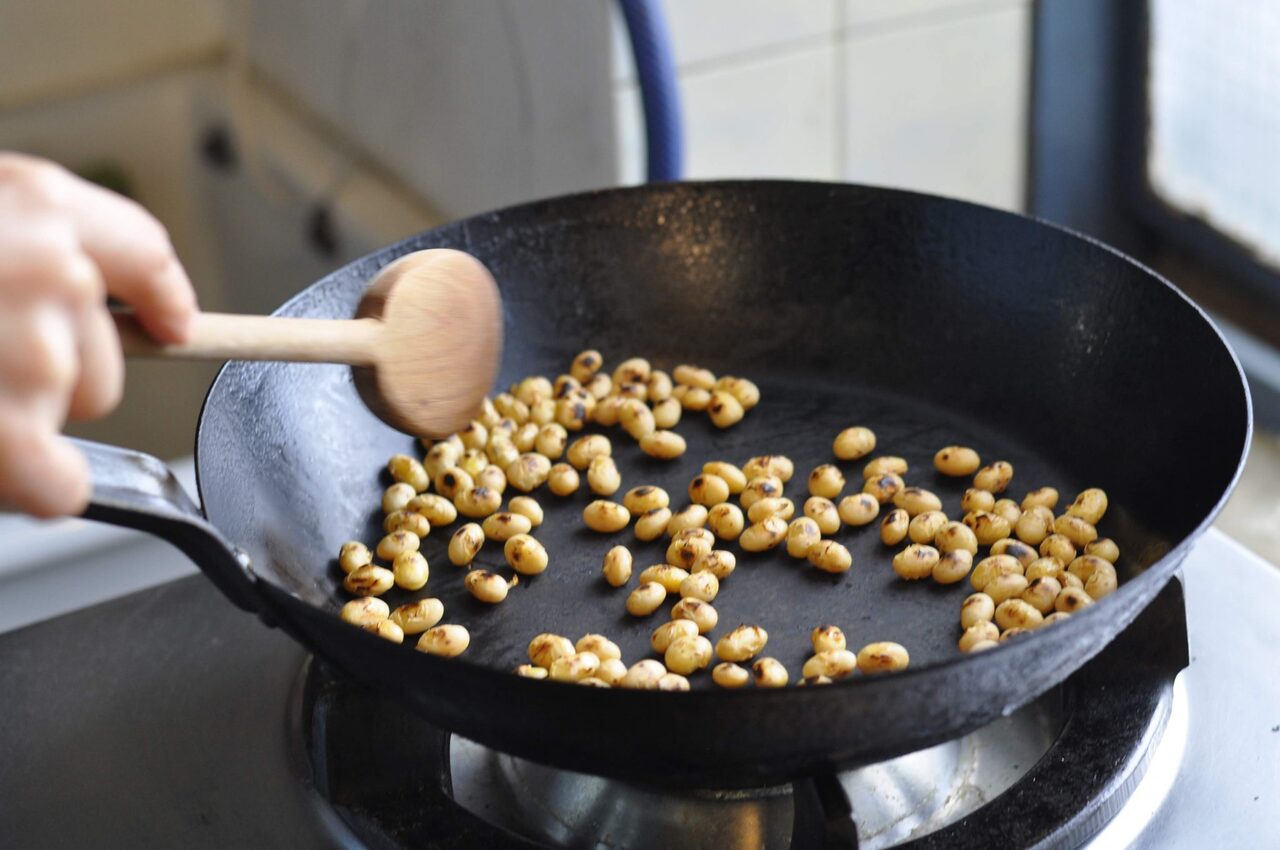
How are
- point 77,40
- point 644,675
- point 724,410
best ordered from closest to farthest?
point 644,675
point 724,410
point 77,40

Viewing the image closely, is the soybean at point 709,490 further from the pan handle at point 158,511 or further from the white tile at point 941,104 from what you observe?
the white tile at point 941,104

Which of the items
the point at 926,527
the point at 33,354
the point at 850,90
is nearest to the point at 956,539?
the point at 926,527

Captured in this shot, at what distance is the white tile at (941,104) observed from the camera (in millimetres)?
1179

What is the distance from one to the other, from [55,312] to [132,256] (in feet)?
0.16

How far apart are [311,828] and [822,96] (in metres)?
0.78

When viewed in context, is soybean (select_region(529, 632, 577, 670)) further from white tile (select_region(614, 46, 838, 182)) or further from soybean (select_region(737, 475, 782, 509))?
white tile (select_region(614, 46, 838, 182))

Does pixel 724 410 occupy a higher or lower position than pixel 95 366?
lower

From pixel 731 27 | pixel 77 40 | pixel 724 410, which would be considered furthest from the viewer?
pixel 77 40

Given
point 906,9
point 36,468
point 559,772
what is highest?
point 36,468

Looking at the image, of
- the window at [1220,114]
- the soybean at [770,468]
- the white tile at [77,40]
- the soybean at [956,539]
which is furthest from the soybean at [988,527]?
the white tile at [77,40]

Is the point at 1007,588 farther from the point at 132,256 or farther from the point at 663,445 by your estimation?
the point at 132,256

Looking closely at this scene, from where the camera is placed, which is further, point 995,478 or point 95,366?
point 995,478

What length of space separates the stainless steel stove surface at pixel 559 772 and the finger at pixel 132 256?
0.24 metres

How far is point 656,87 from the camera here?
0.90m
